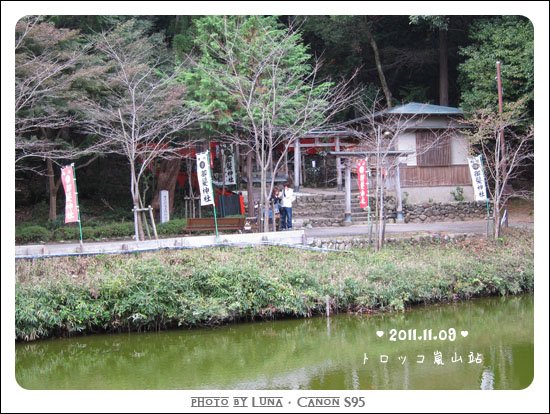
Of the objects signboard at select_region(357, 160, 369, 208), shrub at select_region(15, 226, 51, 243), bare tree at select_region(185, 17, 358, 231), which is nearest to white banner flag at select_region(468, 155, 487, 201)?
signboard at select_region(357, 160, 369, 208)

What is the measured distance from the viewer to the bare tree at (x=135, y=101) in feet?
55.0

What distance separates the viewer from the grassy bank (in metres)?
10.9

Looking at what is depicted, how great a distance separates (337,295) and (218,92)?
7864mm

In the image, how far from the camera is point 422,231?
17453 millimetres

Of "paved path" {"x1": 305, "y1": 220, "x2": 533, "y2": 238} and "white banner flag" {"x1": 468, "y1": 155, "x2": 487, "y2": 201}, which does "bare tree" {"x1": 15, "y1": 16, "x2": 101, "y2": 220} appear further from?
"white banner flag" {"x1": 468, "y1": 155, "x2": 487, "y2": 201}

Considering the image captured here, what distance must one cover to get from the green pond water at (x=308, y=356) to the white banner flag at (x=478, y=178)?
5.33 metres

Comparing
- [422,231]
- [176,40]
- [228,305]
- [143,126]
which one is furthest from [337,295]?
[176,40]

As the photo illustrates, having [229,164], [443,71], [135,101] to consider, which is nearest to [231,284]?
[135,101]

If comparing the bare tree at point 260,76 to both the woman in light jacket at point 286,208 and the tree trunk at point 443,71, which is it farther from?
the tree trunk at point 443,71

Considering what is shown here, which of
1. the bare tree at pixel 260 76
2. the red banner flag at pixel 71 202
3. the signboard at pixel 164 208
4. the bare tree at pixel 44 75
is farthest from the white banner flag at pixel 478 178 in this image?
the bare tree at pixel 44 75

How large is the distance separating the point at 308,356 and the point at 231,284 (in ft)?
8.17

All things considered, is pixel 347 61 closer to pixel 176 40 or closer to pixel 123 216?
pixel 176 40

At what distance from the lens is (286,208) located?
696 inches

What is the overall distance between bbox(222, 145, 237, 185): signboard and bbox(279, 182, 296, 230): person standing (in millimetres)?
3896
